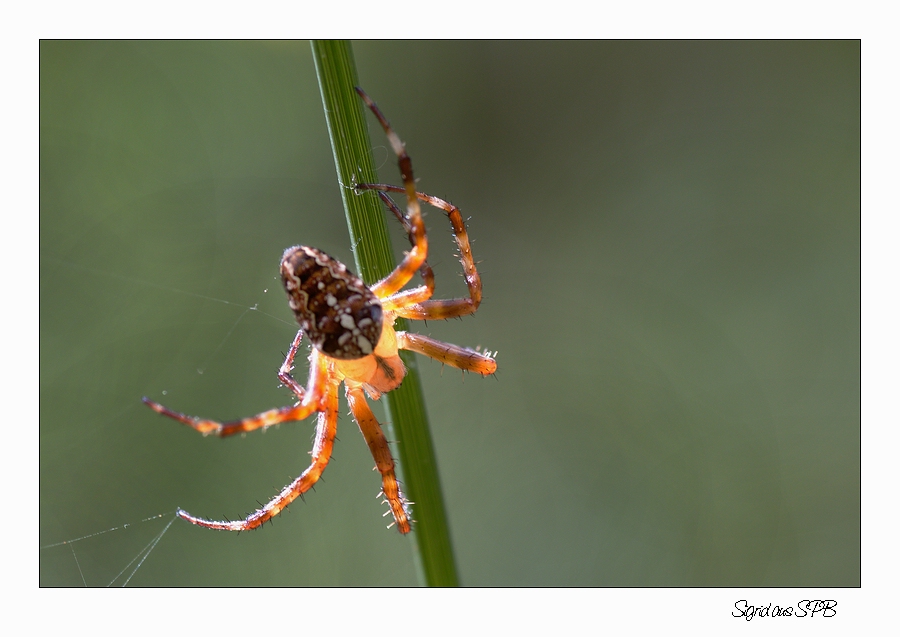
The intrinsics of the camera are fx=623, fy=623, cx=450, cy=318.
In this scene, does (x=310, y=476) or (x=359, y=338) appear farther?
(x=310, y=476)

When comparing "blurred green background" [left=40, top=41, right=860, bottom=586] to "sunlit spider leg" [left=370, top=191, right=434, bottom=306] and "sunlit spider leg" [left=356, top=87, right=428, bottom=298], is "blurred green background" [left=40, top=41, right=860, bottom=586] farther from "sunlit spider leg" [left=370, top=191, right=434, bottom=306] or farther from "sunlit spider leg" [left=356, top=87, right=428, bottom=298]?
"sunlit spider leg" [left=356, top=87, right=428, bottom=298]

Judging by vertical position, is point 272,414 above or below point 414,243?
below

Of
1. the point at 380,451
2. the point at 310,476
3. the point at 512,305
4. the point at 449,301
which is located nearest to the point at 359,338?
the point at 449,301

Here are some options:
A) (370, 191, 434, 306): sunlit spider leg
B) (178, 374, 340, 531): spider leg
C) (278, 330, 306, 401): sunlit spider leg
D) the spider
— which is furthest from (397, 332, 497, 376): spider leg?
(278, 330, 306, 401): sunlit spider leg

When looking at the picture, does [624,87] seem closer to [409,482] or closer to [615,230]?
[615,230]

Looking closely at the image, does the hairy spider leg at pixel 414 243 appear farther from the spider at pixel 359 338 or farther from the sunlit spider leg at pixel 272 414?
the sunlit spider leg at pixel 272 414

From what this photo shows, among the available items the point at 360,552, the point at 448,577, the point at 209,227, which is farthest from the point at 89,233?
the point at 448,577

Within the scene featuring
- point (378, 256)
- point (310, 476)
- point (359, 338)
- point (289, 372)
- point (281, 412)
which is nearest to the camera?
point (378, 256)

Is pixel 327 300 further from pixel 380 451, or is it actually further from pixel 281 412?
pixel 380 451
